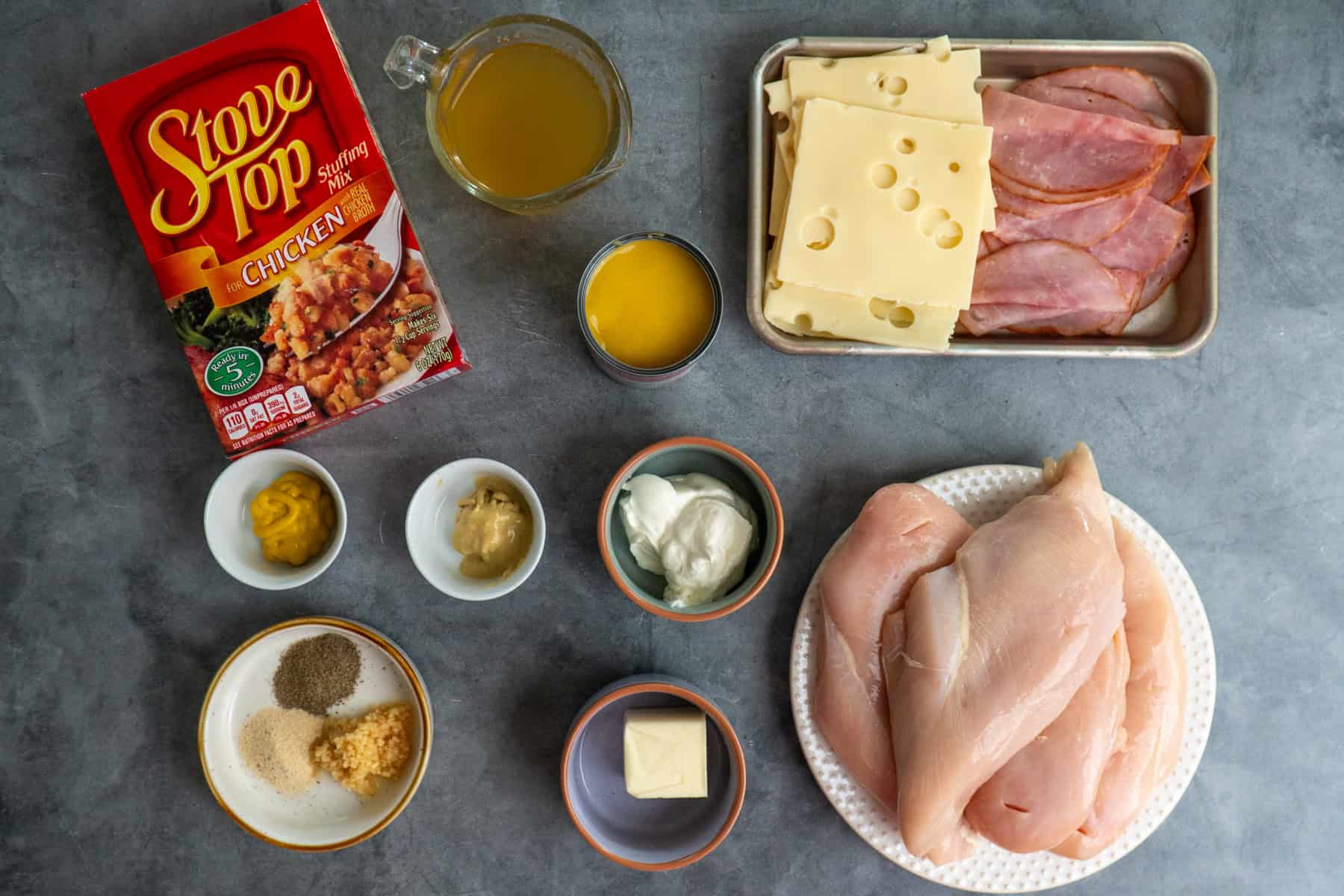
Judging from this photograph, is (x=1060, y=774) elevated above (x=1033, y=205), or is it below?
below

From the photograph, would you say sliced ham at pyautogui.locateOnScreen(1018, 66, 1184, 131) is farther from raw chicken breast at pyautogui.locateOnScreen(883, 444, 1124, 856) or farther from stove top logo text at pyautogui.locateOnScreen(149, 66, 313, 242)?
stove top logo text at pyautogui.locateOnScreen(149, 66, 313, 242)

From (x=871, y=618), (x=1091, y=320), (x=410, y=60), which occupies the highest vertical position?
(x=410, y=60)

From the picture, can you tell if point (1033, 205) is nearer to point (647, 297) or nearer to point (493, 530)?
point (647, 297)

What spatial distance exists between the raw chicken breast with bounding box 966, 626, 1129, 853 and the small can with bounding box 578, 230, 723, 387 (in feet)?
2.36

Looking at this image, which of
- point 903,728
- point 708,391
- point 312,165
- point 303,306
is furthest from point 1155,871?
point 312,165

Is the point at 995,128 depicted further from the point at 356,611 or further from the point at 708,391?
the point at 356,611

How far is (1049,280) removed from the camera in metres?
1.20

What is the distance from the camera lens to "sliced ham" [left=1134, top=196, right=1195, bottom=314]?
48.9 inches

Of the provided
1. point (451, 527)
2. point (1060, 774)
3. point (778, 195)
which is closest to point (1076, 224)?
point (778, 195)

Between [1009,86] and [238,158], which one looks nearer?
[238,158]

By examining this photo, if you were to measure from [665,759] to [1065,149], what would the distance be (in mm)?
1075

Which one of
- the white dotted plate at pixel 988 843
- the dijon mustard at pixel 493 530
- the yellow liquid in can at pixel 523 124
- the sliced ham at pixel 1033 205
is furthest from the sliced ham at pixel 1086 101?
the dijon mustard at pixel 493 530

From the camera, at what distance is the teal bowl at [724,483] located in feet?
3.64

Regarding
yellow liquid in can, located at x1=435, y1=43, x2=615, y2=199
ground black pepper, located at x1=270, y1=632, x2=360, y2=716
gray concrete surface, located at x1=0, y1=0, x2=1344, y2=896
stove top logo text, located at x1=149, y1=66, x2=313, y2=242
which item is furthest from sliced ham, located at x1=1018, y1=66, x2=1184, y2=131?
ground black pepper, located at x1=270, y1=632, x2=360, y2=716
